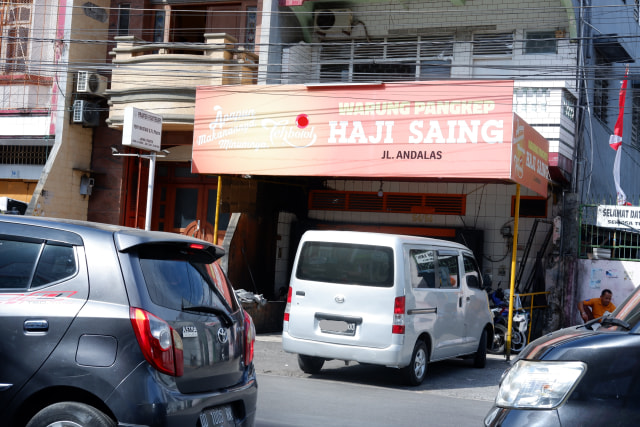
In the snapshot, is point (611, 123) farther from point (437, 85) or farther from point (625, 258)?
point (437, 85)

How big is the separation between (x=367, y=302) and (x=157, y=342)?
18.9 feet

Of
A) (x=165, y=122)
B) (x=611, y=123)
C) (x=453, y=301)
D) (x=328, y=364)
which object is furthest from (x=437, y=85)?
(x=611, y=123)

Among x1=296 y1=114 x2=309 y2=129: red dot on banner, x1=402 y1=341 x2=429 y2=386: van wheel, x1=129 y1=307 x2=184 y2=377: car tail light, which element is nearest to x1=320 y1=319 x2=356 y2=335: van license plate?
x1=402 y1=341 x2=429 y2=386: van wheel

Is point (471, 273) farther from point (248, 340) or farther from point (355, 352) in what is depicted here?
point (248, 340)

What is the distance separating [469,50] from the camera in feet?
60.6

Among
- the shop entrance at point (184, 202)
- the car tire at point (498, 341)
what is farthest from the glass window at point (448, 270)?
the shop entrance at point (184, 202)

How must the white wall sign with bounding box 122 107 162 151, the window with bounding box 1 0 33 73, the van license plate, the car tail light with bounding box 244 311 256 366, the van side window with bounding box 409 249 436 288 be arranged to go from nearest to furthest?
the car tail light with bounding box 244 311 256 366, the van license plate, the van side window with bounding box 409 249 436 288, the white wall sign with bounding box 122 107 162 151, the window with bounding box 1 0 33 73

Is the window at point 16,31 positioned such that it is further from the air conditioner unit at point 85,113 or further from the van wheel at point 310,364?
the van wheel at point 310,364

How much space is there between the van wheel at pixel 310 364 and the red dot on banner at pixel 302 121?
16.0 ft

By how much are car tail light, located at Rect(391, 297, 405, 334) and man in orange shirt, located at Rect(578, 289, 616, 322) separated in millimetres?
5804

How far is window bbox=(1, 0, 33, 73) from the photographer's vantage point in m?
20.5

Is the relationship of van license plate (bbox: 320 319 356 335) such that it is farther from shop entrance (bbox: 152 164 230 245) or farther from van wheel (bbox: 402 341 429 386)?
shop entrance (bbox: 152 164 230 245)

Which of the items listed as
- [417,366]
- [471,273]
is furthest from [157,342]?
[471,273]

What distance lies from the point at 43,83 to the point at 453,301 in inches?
531
